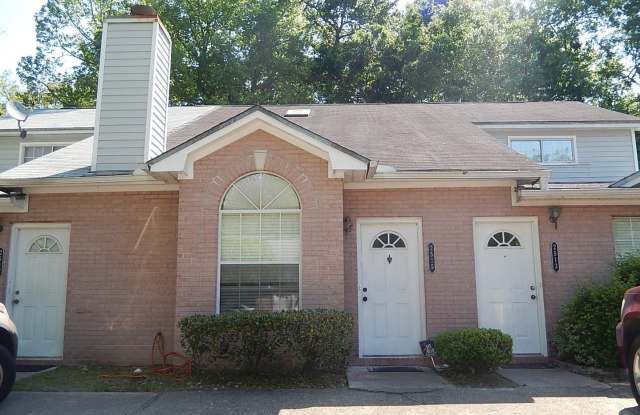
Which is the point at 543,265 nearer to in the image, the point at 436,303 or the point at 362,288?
the point at 436,303

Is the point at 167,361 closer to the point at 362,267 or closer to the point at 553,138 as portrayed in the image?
the point at 362,267

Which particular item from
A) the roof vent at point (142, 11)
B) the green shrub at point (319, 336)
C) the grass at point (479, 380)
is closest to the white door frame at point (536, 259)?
the grass at point (479, 380)

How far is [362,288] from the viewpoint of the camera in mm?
8188

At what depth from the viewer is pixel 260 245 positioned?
300 inches

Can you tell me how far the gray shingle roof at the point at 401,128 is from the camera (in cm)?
863

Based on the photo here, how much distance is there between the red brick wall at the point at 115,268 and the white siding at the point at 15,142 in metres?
5.72

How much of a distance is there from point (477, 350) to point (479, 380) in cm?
44

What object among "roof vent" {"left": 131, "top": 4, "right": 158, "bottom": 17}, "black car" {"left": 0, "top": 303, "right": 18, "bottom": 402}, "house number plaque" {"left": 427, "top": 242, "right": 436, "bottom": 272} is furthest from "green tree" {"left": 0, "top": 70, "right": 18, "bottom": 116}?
"house number plaque" {"left": 427, "top": 242, "right": 436, "bottom": 272}

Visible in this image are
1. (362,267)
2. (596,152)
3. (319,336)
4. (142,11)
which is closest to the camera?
(319,336)

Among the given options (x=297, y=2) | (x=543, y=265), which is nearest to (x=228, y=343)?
(x=543, y=265)

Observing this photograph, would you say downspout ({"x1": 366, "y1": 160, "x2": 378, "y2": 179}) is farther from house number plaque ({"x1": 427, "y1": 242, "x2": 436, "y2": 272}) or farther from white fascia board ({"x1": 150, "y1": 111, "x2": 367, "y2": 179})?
house number plaque ({"x1": 427, "y1": 242, "x2": 436, "y2": 272})

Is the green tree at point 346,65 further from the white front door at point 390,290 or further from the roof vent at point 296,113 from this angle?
the white front door at point 390,290

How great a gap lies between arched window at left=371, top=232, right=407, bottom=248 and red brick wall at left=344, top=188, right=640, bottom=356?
36cm

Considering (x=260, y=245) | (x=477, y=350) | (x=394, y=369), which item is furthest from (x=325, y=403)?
(x=260, y=245)
